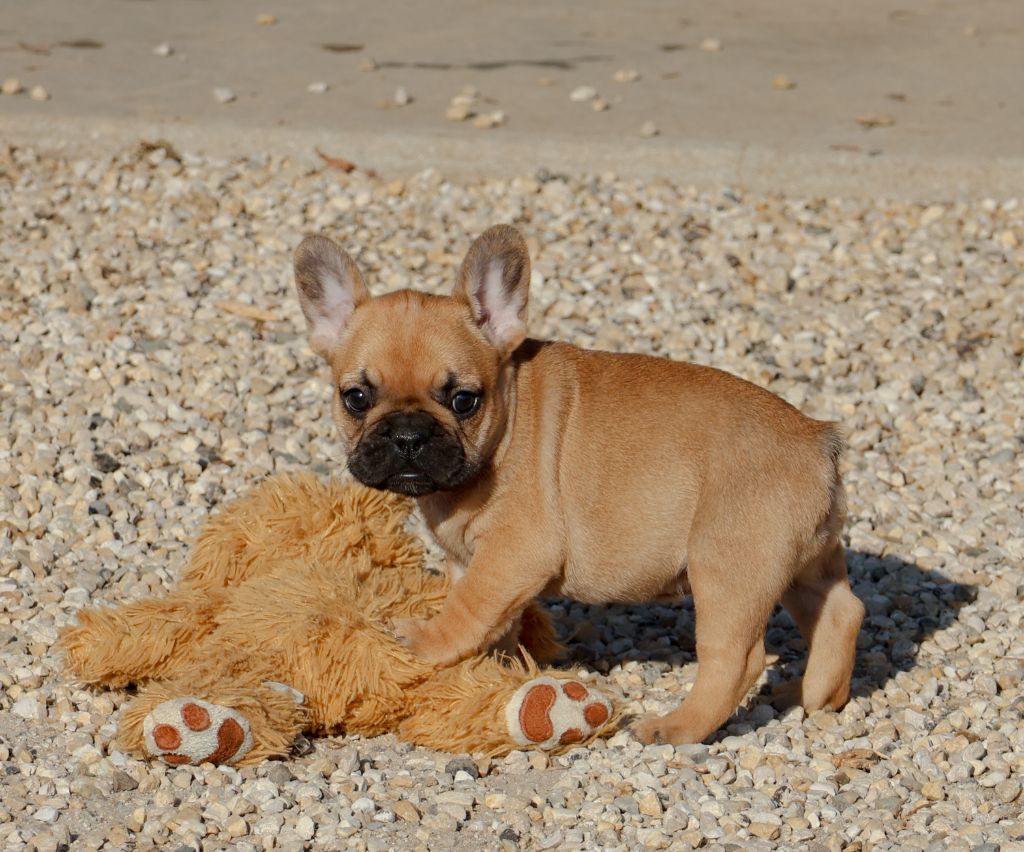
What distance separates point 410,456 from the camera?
184 inches

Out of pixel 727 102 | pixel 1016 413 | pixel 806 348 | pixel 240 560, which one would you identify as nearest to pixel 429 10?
pixel 727 102

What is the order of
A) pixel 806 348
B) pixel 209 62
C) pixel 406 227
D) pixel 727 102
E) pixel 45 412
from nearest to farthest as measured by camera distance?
pixel 45 412 < pixel 806 348 < pixel 406 227 < pixel 727 102 < pixel 209 62

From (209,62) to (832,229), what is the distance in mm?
4704

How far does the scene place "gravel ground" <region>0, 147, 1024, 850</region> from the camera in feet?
14.6

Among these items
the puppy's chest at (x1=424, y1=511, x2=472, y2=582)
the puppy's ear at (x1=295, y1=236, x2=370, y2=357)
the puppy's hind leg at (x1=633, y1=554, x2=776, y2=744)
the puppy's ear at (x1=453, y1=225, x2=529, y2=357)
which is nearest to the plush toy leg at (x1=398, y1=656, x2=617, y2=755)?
the puppy's hind leg at (x1=633, y1=554, x2=776, y2=744)

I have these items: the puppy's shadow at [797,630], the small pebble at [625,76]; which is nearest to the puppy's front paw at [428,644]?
the puppy's shadow at [797,630]

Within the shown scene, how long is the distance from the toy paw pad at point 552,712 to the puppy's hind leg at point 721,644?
22 centimetres

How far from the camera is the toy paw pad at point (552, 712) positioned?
15.0 feet

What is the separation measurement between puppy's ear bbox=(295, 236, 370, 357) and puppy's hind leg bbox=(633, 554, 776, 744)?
1.44 metres

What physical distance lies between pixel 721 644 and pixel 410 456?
109 centimetres

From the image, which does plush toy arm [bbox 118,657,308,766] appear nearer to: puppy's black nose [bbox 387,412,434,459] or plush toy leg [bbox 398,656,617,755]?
plush toy leg [bbox 398,656,617,755]

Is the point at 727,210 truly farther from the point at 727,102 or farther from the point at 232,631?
the point at 232,631

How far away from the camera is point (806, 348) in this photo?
7664mm

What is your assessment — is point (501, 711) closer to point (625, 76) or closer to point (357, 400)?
point (357, 400)
